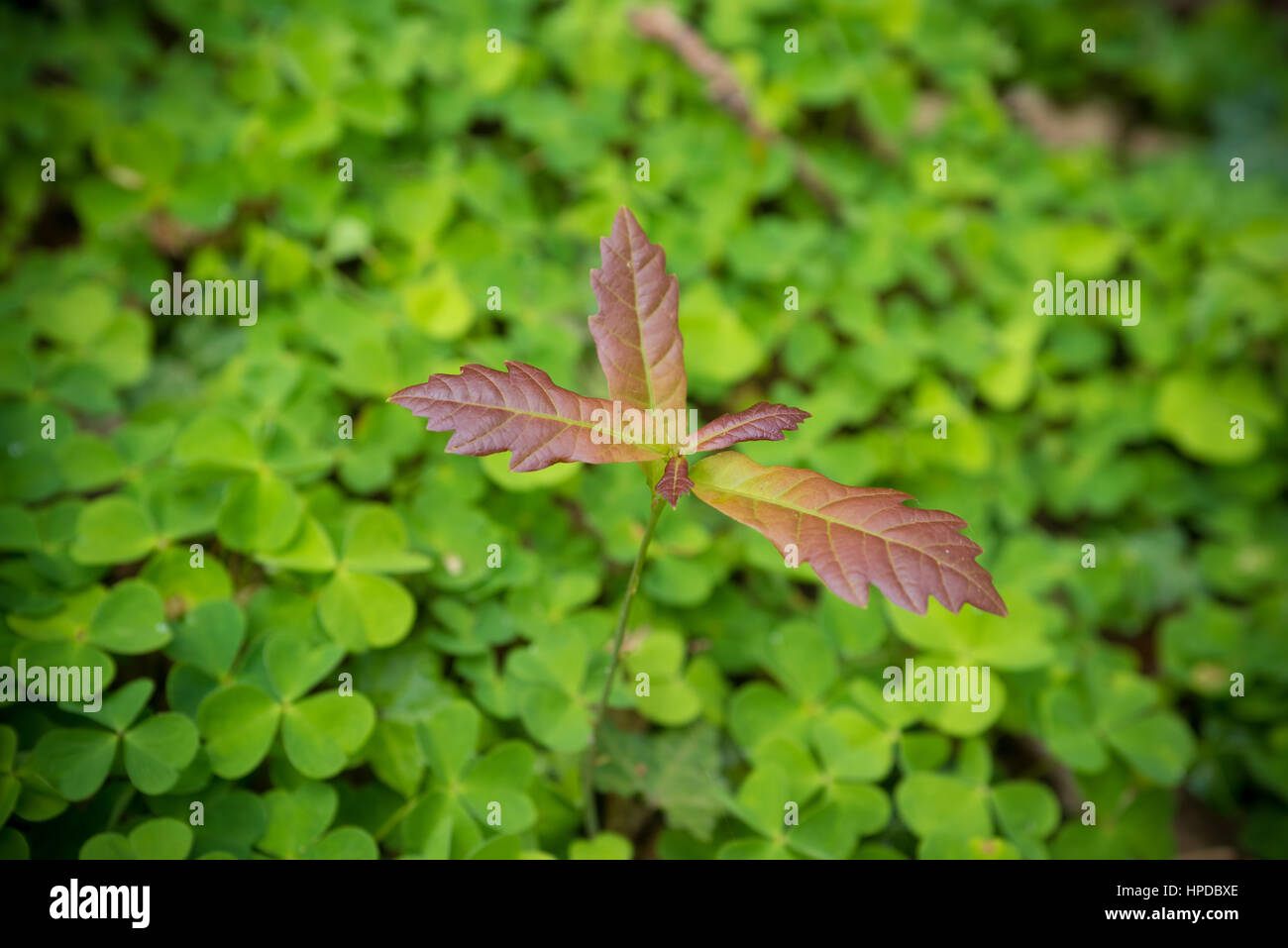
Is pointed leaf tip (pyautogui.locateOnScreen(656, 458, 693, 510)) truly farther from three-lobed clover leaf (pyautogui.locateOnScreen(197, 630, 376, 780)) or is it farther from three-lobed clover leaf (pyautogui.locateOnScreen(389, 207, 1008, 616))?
three-lobed clover leaf (pyautogui.locateOnScreen(197, 630, 376, 780))

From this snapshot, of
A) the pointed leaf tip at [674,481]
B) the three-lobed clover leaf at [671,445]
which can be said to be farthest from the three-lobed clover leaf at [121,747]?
the pointed leaf tip at [674,481]

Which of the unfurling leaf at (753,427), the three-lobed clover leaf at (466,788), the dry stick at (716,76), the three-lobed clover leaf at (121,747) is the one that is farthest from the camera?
the dry stick at (716,76)

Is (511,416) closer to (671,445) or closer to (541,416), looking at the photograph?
(541,416)

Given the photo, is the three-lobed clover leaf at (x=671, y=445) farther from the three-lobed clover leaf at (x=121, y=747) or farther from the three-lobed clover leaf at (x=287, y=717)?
the three-lobed clover leaf at (x=121, y=747)

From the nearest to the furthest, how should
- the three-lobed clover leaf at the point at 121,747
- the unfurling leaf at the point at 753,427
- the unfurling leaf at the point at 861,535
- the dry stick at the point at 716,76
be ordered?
the unfurling leaf at the point at 861,535 < the unfurling leaf at the point at 753,427 < the three-lobed clover leaf at the point at 121,747 < the dry stick at the point at 716,76

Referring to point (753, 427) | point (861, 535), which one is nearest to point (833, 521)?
point (861, 535)

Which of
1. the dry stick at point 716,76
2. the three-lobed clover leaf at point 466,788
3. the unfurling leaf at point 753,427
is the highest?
the dry stick at point 716,76
